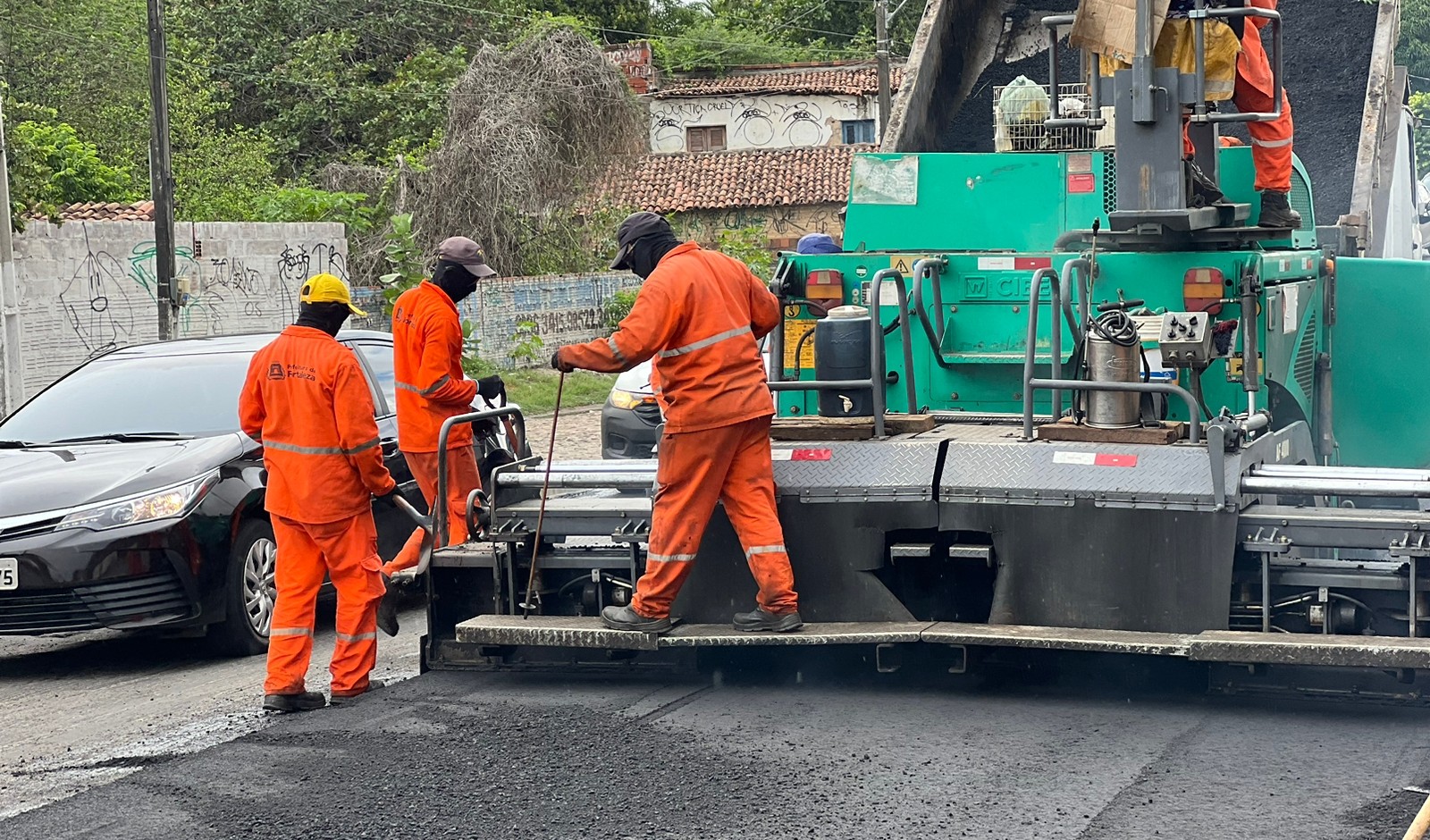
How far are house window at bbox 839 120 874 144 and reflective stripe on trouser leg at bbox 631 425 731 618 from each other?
131 feet

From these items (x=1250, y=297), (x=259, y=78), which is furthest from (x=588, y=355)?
(x=259, y=78)

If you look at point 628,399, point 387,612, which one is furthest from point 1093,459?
point 628,399

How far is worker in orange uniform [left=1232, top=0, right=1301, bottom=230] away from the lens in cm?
694

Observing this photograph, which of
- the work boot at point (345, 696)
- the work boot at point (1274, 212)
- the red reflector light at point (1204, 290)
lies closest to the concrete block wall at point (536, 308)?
the work boot at point (1274, 212)

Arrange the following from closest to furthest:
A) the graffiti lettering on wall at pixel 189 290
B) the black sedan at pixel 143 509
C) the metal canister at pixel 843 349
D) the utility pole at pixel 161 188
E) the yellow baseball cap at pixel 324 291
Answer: the yellow baseball cap at pixel 324 291, the metal canister at pixel 843 349, the black sedan at pixel 143 509, the utility pole at pixel 161 188, the graffiti lettering on wall at pixel 189 290

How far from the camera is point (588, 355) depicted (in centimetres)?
600

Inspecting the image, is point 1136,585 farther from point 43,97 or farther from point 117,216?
point 43,97

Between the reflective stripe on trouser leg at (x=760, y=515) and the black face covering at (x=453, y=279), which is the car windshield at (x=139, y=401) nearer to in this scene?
the black face covering at (x=453, y=279)

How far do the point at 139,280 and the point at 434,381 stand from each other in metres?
12.2

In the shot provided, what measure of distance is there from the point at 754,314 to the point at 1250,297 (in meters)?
1.99

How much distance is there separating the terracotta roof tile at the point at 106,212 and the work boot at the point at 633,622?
1647 cm

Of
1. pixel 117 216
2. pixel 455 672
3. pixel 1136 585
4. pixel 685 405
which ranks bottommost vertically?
pixel 455 672

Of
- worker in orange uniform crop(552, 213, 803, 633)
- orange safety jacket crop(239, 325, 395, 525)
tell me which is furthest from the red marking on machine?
orange safety jacket crop(239, 325, 395, 525)

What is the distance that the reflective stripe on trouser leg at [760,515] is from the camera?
617 centimetres
